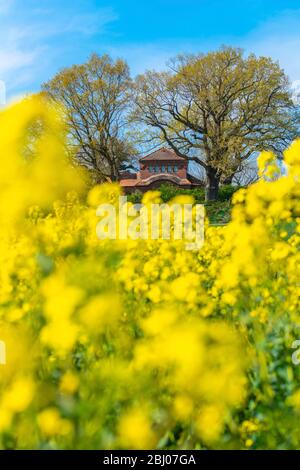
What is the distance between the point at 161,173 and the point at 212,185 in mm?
8979

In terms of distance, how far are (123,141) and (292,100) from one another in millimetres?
7192

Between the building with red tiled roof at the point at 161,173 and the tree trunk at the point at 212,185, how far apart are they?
22.2ft

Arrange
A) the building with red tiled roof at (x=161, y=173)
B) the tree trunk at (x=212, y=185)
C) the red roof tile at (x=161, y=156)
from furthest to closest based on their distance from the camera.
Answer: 1. the red roof tile at (x=161, y=156)
2. the building with red tiled roof at (x=161, y=173)
3. the tree trunk at (x=212, y=185)

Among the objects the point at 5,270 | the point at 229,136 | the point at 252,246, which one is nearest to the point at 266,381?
the point at 252,246

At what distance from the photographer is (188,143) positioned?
22.7m

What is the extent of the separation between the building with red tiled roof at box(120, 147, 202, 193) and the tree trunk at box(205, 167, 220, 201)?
6776 mm

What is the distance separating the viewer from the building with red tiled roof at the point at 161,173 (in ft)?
96.3

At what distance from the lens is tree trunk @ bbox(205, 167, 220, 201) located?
20.4 metres

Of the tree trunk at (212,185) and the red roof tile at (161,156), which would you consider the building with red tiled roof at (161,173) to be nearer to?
the red roof tile at (161,156)

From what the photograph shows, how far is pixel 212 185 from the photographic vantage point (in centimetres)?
2144

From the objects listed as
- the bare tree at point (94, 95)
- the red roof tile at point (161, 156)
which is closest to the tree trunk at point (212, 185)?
the bare tree at point (94, 95)

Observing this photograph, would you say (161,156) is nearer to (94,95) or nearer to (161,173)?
(161,173)

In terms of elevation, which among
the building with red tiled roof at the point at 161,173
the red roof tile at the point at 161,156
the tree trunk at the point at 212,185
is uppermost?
the red roof tile at the point at 161,156

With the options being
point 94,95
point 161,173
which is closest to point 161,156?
point 161,173
